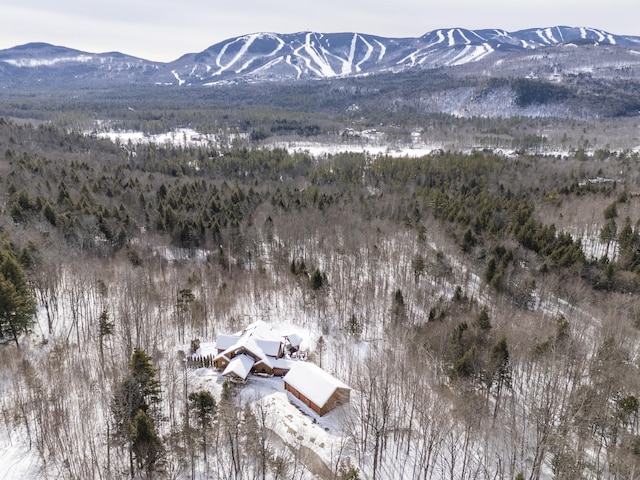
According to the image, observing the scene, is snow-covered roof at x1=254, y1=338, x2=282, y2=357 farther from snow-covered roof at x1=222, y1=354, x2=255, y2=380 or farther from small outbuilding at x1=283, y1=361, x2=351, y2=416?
small outbuilding at x1=283, y1=361, x2=351, y2=416

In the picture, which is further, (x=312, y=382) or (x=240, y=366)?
(x=240, y=366)

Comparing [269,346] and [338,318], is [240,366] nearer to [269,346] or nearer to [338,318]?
[269,346]

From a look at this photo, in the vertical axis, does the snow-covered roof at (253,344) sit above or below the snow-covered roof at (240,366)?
above

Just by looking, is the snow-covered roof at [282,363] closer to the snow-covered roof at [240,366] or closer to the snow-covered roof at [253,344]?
the snow-covered roof at [253,344]

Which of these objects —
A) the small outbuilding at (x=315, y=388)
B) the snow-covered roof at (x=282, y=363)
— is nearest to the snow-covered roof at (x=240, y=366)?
the snow-covered roof at (x=282, y=363)

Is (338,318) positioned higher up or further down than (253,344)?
further down

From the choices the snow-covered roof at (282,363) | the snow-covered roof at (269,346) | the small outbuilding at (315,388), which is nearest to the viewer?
the small outbuilding at (315,388)

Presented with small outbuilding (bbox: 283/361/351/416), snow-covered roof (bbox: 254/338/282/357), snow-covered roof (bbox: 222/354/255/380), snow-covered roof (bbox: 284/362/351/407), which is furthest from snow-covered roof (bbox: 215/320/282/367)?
small outbuilding (bbox: 283/361/351/416)

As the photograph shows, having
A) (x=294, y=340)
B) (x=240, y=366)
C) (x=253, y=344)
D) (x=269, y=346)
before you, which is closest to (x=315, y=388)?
(x=240, y=366)
